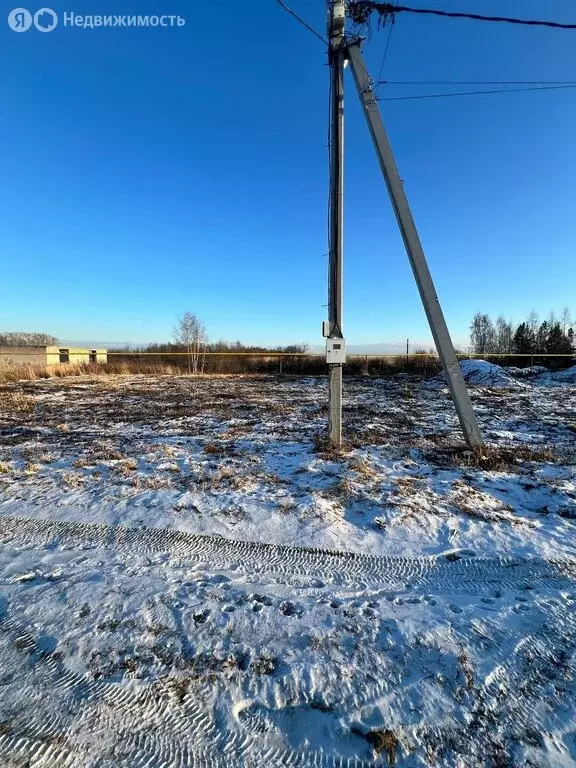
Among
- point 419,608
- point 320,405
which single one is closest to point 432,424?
point 320,405

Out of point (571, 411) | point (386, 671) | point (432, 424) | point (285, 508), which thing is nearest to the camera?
point (386, 671)

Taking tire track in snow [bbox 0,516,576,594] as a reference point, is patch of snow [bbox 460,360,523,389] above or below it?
above

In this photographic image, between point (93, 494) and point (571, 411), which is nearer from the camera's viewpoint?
point (93, 494)

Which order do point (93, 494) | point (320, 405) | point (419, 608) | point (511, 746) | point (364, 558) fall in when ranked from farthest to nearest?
point (320, 405), point (93, 494), point (364, 558), point (419, 608), point (511, 746)

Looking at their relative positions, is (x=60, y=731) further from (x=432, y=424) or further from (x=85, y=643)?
(x=432, y=424)

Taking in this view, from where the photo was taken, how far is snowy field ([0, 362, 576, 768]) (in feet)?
5.29

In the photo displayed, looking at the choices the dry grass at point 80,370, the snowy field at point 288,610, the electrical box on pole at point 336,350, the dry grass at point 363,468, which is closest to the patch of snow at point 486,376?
the snowy field at point 288,610

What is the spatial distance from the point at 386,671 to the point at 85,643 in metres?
1.61

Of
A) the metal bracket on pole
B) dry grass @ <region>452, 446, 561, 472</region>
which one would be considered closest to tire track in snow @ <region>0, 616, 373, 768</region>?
dry grass @ <region>452, 446, 561, 472</region>

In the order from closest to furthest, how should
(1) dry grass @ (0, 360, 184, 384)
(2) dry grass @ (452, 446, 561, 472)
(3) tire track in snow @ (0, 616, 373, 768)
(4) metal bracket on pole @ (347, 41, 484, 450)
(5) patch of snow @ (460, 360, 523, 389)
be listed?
(3) tire track in snow @ (0, 616, 373, 768) < (2) dry grass @ (452, 446, 561, 472) < (4) metal bracket on pole @ (347, 41, 484, 450) < (5) patch of snow @ (460, 360, 523, 389) < (1) dry grass @ (0, 360, 184, 384)

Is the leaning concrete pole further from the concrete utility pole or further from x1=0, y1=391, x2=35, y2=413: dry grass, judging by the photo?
x1=0, y1=391, x2=35, y2=413: dry grass

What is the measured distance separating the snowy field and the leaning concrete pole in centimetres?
206

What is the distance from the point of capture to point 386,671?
6.32 feet

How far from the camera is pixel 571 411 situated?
31.7 ft
